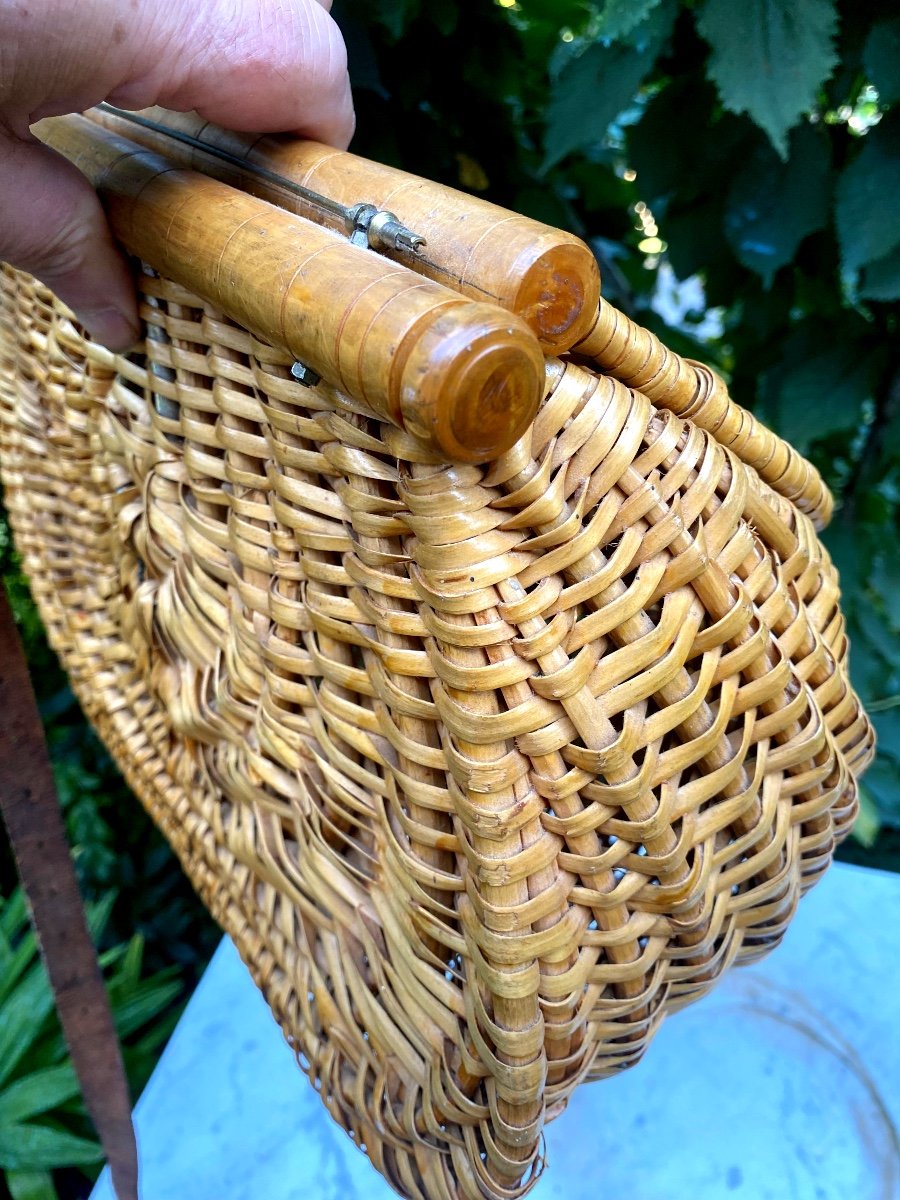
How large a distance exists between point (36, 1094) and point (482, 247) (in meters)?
0.95

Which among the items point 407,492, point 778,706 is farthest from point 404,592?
point 778,706

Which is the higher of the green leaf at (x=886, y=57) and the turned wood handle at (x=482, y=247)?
the green leaf at (x=886, y=57)

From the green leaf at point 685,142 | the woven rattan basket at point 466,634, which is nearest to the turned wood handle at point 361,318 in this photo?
the woven rattan basket at point 466,634

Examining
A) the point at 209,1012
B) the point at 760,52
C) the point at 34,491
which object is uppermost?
the point at 760,52

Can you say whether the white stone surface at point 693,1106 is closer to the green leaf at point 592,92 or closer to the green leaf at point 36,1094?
the green leaf at point 36,1094

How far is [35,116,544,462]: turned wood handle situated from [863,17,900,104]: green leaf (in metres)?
0.44

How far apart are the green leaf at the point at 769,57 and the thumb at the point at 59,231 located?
0.35 metres

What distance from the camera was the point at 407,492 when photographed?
276 millimetres

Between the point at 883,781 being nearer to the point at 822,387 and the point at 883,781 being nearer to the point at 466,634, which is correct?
the point at 822,387

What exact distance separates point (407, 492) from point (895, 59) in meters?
0.50

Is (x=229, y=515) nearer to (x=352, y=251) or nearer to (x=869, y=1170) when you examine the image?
(x=352, y=251)

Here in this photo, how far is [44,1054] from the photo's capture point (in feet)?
3.22

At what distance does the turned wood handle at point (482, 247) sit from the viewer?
0.26 m

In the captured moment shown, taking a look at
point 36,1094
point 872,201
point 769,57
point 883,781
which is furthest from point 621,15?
point 36,1094
